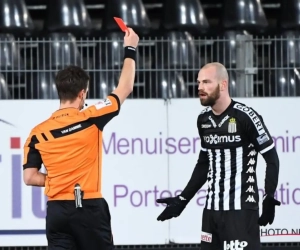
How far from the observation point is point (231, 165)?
623 cm

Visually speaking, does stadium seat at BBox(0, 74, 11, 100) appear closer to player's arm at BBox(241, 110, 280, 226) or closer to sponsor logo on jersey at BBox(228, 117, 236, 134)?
sponsor logo on jersey at BBox(228, 117, 236, 134)

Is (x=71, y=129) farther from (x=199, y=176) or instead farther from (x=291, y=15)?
(x=291, y=15)

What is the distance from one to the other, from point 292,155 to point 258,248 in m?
3.26

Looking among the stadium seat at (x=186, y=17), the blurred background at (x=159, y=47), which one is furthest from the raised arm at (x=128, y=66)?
the stadium seat at (x=186, y=17)

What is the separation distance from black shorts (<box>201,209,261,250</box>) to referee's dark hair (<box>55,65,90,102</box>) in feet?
4.50

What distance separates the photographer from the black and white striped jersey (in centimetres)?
618

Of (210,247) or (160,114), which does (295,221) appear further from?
(210,247)

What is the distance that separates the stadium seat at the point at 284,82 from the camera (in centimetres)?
1007

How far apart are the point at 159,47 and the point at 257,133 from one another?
17.5ft

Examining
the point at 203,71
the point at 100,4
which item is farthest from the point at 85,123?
the point at 100,4

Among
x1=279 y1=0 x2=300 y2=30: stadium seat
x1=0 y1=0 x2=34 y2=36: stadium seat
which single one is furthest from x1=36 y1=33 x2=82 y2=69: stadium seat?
x1=279 y1=0 x2=300 y2=30: stadium seat

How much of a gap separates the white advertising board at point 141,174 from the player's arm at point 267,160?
3115 mm

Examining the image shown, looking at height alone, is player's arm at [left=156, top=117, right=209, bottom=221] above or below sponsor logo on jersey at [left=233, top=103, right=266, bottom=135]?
below

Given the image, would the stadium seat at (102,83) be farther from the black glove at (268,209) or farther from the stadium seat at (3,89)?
the black glove at (268,209)
